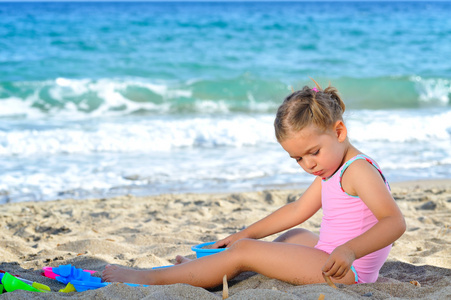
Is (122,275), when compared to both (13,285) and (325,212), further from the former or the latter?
(325,212)

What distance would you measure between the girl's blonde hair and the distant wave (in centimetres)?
692

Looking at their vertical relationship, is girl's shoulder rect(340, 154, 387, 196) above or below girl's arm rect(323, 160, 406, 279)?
above

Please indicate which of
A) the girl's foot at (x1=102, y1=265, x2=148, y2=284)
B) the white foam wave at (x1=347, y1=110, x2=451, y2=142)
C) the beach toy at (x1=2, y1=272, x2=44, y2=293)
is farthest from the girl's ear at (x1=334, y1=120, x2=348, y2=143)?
the white foam wave at (x1=347, y1=110, x2=451, y2=142)

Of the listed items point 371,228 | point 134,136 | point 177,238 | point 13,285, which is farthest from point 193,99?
point 371,228

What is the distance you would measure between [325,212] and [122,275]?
103 cm

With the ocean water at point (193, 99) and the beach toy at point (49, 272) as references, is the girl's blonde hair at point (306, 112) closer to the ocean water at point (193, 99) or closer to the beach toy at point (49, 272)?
the ocean water at point (193, 99)

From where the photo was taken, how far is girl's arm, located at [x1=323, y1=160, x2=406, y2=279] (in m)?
2.07

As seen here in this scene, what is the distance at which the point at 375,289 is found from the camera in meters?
2.25

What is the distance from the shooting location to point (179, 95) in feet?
32.8

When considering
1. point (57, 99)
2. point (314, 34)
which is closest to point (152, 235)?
point (57, 99)

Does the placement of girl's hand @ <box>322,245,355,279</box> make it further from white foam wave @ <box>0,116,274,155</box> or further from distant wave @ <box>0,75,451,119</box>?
distant wave @ <box>0,75,451,119</box>

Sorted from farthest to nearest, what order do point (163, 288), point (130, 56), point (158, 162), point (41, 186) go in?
point (130, 56), point (158, 162), point (41, 186), point (163, 288)

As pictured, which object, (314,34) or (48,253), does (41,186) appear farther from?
(314,34)

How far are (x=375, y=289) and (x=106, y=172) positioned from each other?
144 inches
